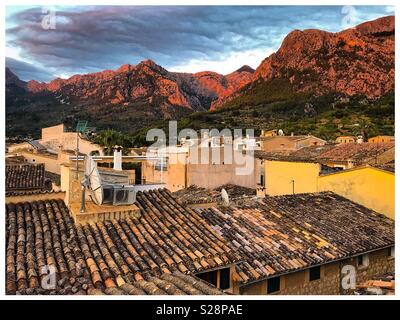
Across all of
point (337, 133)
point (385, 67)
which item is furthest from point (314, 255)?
point (385, 67)

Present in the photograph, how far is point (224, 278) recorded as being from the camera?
18.2 ft

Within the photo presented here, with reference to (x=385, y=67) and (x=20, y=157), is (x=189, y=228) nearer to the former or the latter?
(x=20, y=157)

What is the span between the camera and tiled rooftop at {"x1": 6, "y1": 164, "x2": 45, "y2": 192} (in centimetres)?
1470

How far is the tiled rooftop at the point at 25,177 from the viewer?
14.7 m

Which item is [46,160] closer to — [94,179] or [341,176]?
[341,176]

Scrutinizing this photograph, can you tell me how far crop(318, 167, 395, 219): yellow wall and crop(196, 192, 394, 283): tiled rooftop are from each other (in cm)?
23

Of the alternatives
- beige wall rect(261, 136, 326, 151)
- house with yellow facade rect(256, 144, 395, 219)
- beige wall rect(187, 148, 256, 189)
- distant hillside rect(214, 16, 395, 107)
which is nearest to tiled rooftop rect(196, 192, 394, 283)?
house with yellow facade rect(256, 144, 395, 219)

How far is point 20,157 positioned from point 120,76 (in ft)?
99.0

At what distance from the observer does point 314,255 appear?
774 centimetres

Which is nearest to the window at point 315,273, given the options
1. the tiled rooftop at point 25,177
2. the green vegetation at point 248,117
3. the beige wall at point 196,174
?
the tiled rooftop at point 25,177

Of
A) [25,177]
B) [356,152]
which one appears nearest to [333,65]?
[356,152]

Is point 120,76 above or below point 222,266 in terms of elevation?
above

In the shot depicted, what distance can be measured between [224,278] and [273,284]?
→ 1778 mm

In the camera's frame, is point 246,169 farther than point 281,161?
Yes
